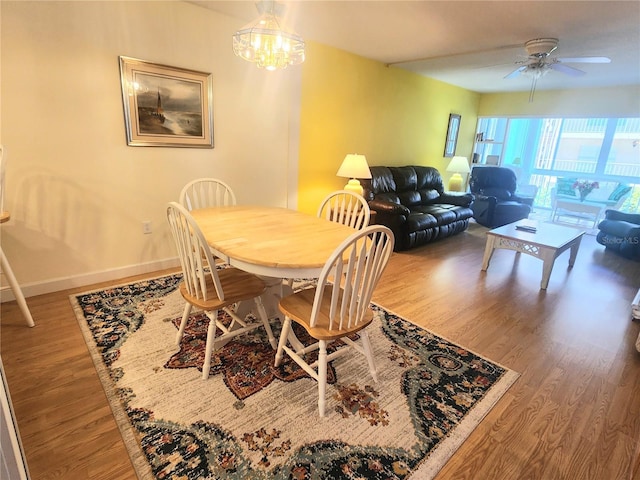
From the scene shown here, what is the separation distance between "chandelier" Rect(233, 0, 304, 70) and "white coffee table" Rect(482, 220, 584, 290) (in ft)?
8.79

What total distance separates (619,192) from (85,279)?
7200mm

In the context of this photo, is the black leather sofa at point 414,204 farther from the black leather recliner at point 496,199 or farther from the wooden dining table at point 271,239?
the wooden dining table at point 271,239

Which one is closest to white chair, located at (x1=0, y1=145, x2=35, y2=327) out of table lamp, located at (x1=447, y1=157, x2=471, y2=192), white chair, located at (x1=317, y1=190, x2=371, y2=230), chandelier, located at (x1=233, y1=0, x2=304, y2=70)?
chandelier, located at (x1=233, y1=0, x2=304, y2=70)

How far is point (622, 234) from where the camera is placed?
13.7 feet

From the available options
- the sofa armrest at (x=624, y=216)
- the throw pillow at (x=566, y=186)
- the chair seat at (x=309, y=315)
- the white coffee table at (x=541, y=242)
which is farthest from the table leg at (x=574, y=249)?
the chair seat at (x=309, y=315)

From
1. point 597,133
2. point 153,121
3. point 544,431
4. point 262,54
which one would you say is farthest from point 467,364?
point 597,133

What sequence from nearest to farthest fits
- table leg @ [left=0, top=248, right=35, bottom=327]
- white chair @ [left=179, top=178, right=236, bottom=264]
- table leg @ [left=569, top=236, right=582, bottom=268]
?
table leg @ [left=0, top=248, right=35, bottom=327] < white chair @ [left=179, top=178, right=236, bottom=264] < table leg @ [left=569, top=236, right=582, bottom=268]

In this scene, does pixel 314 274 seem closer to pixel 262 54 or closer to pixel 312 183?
pixel 262 54

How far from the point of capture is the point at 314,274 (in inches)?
59.9

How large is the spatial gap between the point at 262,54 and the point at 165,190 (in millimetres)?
1594

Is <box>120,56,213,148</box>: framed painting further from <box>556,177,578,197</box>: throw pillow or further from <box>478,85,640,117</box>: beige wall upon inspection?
<box>556,177,578,197</box>: throw pillow

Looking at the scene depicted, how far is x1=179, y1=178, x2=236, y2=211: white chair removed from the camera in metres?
2.73

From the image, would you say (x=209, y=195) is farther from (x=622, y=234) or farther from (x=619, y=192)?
(x=619, y=192)

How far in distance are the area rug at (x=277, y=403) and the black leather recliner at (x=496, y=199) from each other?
380cm
